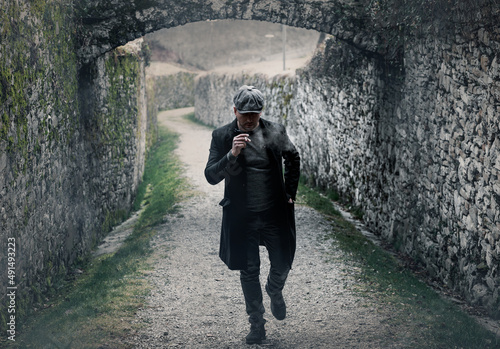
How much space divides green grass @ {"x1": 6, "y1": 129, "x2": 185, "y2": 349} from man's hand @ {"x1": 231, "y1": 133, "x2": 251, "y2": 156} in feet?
6.95

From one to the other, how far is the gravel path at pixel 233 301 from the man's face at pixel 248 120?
191 cm

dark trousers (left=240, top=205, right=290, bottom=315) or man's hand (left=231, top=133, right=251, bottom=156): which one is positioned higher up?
man's hand (left=231, top=133, right=251, bottom=156)

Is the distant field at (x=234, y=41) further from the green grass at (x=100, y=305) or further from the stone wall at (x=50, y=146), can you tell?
the green grass at (x=100, y=305)

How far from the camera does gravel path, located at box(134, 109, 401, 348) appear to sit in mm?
5117

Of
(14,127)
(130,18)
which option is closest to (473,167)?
(14,127)

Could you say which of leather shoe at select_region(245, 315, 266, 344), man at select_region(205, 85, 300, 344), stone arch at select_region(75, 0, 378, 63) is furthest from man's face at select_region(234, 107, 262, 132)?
stone arch at select_region(75, 0, 378, 63)

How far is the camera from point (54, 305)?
6.33 metres

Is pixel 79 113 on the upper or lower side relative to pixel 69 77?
lower

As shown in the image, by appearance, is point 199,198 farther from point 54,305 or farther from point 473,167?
point 473,167

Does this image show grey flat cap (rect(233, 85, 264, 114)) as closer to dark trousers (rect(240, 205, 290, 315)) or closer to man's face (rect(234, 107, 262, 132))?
man's face (rect(234, 107, 262, 132))

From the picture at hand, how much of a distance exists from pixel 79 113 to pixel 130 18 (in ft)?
5.23

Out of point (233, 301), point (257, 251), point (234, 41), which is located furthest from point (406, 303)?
point (234, 41)

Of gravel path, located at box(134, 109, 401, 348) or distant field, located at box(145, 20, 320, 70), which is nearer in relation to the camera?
gravel path, located at box(134, 109, 401, 348)

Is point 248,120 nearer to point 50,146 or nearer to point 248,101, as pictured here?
point 248,101
